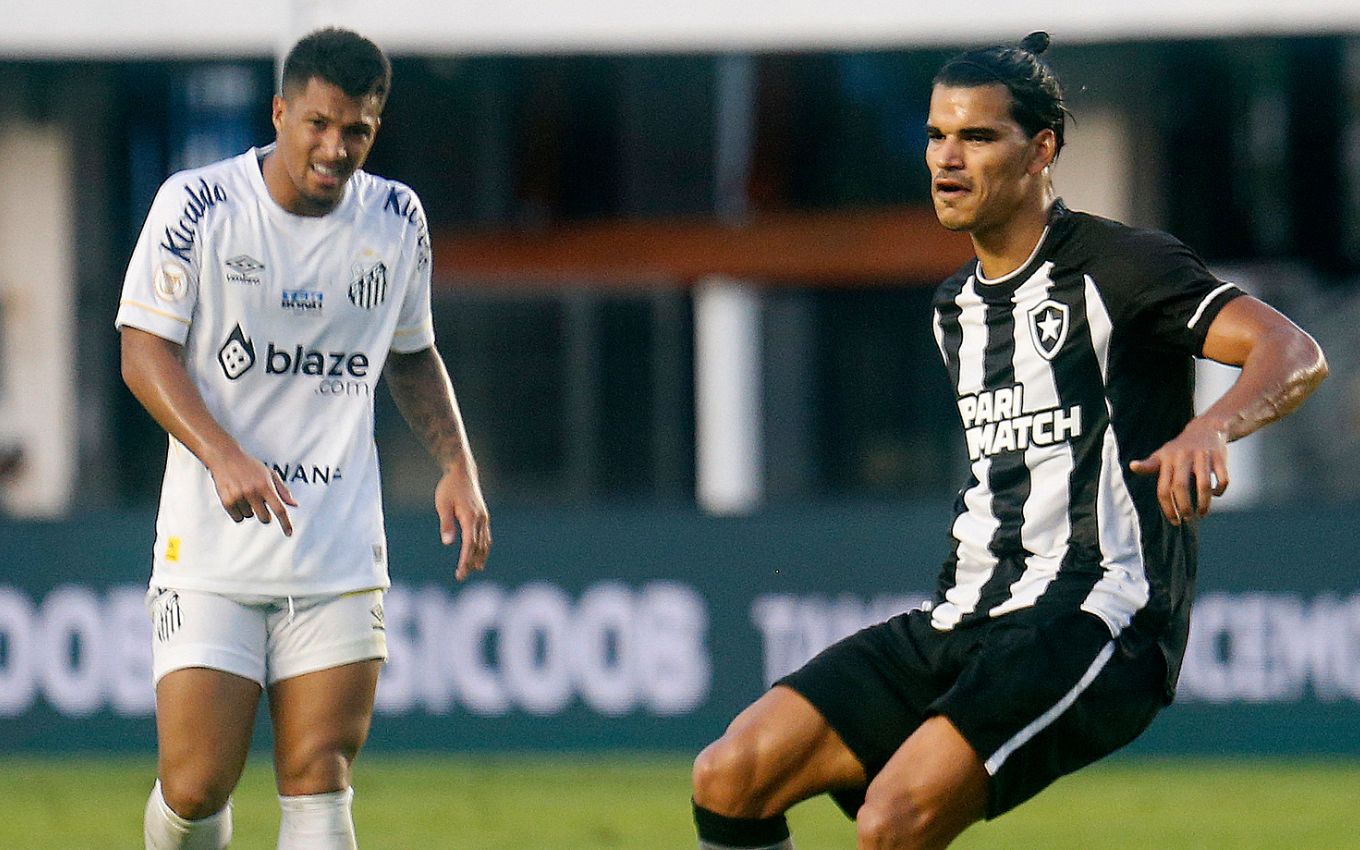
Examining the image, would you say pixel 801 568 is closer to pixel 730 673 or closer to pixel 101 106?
pixel 730 673

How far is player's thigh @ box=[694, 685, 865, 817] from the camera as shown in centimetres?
502

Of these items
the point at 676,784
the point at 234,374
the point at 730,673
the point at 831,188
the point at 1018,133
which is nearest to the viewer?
the point at 1018,133

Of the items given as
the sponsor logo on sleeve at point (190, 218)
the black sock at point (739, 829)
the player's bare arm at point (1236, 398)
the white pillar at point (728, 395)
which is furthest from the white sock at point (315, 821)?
the white pillar at point (728, 395)

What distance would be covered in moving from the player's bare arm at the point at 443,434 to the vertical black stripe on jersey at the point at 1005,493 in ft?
4.64

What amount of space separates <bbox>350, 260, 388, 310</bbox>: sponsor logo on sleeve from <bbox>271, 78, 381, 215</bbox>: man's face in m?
0.23

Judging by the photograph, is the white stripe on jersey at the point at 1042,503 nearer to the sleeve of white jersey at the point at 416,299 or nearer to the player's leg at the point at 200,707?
the sleeve of white jersey at the point at 416,299

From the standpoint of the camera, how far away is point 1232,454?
15.7 metres

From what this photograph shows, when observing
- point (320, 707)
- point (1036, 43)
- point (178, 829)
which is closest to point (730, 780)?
point (320, 707)

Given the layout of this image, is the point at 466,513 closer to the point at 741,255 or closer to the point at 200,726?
the point at 200,726

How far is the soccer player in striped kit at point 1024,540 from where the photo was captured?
4.76 m

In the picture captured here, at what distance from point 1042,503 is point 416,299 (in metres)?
1.86

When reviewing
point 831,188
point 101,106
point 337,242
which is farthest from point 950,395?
point 337,242

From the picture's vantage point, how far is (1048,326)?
503 centimetres

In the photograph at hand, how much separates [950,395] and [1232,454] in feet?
8.34
